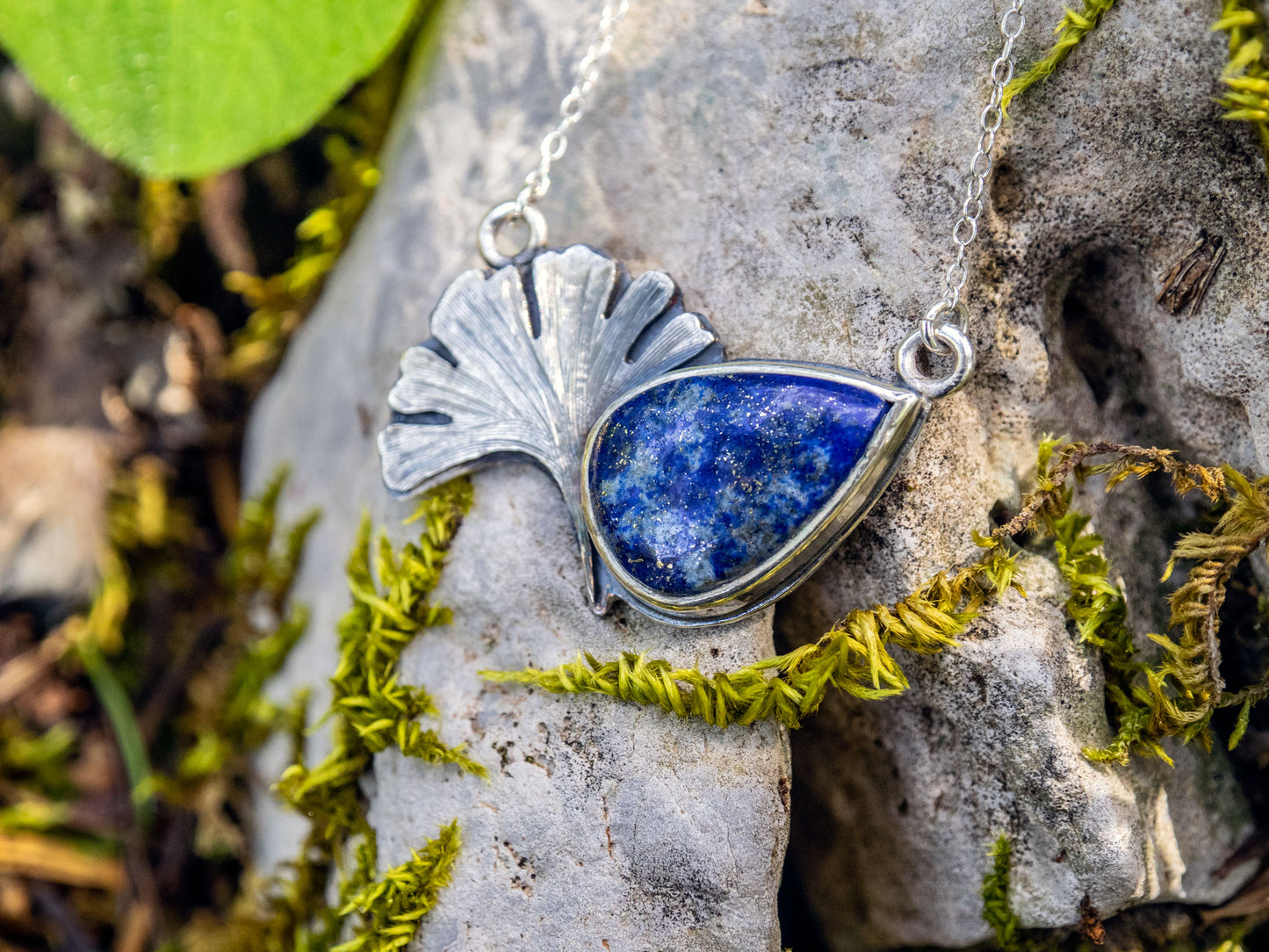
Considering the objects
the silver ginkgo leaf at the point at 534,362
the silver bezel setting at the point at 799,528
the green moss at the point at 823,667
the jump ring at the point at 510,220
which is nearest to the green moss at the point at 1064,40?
the silver bezel setting at the point at 799,528

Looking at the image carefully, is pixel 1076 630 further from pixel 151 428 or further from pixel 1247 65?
pixel 151 428

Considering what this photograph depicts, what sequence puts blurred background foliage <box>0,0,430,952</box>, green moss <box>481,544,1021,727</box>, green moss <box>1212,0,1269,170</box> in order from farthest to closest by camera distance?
blurred background foliage <box>0,0,430,952</box> → green moss <box>481,544,1021,727</box> → green moss <box>1212,0,1269,170</box>

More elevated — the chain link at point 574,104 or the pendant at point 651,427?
the chain link at point 574,104

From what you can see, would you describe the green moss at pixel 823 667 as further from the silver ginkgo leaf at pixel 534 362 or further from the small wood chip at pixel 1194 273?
the small wood chip at pixel 1194 273

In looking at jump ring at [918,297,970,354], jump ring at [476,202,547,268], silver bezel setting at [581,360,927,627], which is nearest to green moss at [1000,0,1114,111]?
jump ring at [918,297,970,354]

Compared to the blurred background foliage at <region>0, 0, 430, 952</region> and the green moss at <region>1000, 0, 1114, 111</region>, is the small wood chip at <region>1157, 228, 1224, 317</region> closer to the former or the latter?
the green moss at <region>1000, 0, 1114, 111</region>

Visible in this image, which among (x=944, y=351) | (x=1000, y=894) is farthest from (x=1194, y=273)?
(x=1000, y=894)

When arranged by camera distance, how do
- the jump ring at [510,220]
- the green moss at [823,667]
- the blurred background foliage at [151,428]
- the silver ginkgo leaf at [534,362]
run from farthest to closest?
1. the blurred background foliage at [151,428]
2. the jump ring at [510,220]
3. the silver ginkgo leaf at [534,362]
4. the green moss at [823,667]
